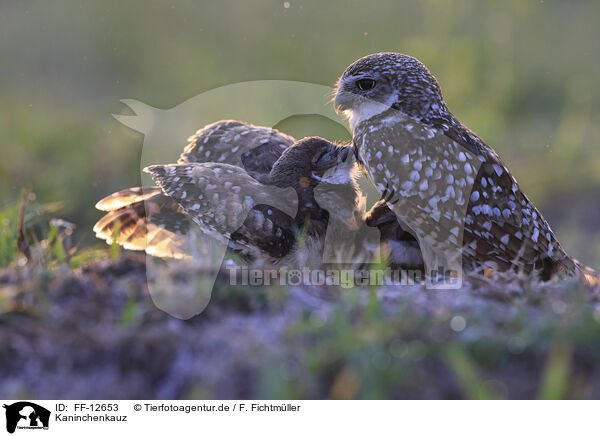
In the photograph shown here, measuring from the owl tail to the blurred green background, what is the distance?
4.91 ft

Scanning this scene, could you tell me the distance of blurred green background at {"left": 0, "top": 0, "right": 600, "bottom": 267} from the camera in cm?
654

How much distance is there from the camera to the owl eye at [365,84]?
3.68 meters

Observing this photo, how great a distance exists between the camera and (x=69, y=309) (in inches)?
93.4

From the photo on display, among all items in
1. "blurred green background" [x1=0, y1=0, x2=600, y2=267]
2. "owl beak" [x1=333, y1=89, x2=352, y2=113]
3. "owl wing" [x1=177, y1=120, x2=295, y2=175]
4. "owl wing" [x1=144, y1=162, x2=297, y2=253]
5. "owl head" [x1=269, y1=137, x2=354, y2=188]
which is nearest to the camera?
"owl wing" [x1=144, y1=162, x2=297, y2=253]

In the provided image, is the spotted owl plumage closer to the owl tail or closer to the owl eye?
the owl tail

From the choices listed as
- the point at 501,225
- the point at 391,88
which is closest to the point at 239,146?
the point at 391,88

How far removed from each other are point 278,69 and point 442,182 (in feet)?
21.7

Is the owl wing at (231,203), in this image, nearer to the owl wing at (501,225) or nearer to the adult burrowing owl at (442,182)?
the adult burrowing owl at (442,182)

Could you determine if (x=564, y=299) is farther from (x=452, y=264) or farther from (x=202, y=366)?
(x=202, y=366)

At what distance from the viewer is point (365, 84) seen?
12.1ft

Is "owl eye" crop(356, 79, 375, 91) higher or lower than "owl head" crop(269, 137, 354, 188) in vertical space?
higher

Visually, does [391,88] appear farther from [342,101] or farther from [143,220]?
[143,220]

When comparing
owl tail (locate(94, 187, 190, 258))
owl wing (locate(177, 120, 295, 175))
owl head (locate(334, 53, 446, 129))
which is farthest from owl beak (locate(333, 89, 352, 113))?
owl tail (locate(94, 187, 190, 258))
